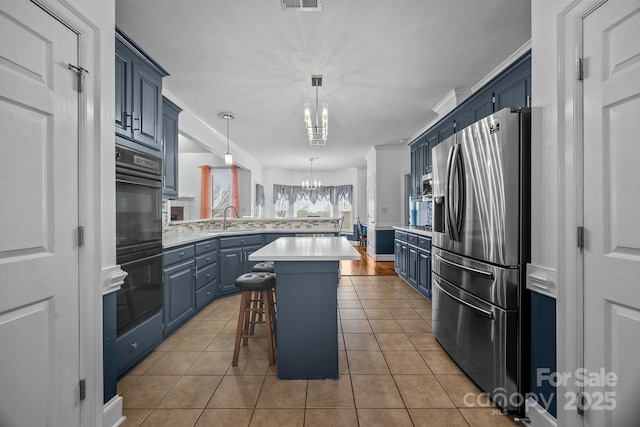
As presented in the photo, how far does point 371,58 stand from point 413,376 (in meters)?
2.75

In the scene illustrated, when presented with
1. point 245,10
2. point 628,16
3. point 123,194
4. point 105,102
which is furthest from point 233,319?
point 628,16

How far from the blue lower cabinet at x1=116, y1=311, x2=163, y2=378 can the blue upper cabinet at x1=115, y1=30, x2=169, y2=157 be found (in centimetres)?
141

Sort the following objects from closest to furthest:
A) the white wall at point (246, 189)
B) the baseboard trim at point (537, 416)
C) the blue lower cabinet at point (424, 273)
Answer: the baseboard trim at point (537, 416) < the blue lower cabinet at point (424, 273) < the white wall at point (246, 189)

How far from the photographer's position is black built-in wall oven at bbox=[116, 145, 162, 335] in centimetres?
198

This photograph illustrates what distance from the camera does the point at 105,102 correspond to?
1464 millimetres

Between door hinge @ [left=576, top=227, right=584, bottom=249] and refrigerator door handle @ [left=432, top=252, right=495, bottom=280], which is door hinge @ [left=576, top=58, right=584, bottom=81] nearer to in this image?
door hinge @ [left=576, top=227, right=584, bottom=249]

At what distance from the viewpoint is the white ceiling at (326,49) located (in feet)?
6.62

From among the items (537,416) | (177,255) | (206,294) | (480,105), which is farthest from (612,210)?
(206,294)

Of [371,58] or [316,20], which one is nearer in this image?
[316,20]

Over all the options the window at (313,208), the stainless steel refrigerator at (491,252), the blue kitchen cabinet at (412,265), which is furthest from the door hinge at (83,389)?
the window at (313,208)

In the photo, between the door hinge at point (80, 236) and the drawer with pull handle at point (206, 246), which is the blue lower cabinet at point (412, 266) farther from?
the door hinge at point (80, 236)

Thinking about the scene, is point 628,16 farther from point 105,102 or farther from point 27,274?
point 27,274

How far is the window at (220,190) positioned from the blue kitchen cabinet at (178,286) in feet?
15.2

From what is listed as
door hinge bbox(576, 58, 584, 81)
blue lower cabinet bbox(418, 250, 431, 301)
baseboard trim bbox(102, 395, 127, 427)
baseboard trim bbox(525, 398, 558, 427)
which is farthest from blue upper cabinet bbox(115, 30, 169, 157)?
blue lower cabinet bbox(418, 250, 431, 301)
